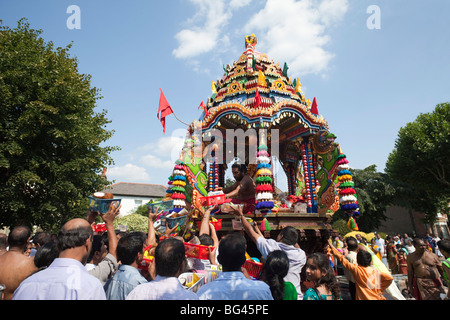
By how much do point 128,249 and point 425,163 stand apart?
27.5 m

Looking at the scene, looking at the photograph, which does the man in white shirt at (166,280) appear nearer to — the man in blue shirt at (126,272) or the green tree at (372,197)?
the man in blue shirt at (126,272)

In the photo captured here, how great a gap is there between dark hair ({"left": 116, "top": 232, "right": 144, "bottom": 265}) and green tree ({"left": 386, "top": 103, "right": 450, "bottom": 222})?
1017 inches

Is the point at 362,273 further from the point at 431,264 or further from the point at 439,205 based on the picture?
the point at 439,205

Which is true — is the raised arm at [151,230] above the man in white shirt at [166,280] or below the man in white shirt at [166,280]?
above

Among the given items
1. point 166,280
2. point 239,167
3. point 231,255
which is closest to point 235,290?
point 231,255

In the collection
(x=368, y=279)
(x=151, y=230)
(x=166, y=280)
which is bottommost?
(x=368, y=279)

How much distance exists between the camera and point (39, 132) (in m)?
10.7

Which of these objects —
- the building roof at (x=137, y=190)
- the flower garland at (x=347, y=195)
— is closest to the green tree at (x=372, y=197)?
the flower garland at (x=347, y=195)

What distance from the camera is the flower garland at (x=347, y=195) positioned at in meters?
9.30

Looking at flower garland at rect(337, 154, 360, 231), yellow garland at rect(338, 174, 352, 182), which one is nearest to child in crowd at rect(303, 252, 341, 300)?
flower garland at rect(337, 154, 360, 231)

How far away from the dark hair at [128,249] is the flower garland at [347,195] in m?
8.43

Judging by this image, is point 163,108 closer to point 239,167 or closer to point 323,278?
point 239,167

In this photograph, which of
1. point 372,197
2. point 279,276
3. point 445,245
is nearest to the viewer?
point 279,276

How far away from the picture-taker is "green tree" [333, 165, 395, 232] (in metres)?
25.7
